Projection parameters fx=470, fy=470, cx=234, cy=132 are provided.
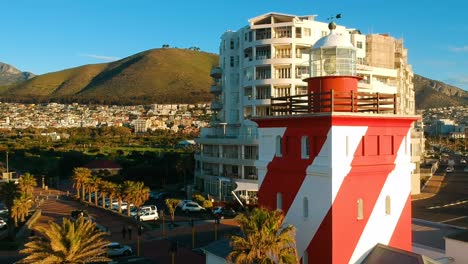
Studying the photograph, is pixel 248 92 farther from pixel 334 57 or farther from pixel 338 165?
pixel 338 165

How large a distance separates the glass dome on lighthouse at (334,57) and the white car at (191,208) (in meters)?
34.8

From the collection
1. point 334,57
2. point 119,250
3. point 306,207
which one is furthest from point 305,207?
point 119,250

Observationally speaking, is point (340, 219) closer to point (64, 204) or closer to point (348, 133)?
point (348, 133)

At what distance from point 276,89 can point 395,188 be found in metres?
42.6

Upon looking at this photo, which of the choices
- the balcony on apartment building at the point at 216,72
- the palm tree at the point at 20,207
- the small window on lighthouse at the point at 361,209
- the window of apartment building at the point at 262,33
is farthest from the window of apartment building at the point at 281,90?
the small window on lighthouse at the point at 361,209

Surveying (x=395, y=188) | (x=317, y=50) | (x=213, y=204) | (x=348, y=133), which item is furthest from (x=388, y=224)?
(x=213, y=204)

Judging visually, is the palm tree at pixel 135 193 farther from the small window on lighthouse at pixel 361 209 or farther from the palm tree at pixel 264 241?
the small window on lighthouse at pixel 361 209

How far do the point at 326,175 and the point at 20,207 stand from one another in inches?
1298

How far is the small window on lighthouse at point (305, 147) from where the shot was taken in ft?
42.3

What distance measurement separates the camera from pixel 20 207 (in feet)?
125

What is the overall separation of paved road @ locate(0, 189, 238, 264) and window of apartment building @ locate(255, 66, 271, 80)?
20.6m

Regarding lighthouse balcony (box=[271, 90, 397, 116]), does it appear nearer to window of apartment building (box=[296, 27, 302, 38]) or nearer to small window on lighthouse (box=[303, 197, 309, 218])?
small window on lighthouse (box=[303, 197, 309, 218])

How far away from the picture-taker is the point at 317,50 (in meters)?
13.7

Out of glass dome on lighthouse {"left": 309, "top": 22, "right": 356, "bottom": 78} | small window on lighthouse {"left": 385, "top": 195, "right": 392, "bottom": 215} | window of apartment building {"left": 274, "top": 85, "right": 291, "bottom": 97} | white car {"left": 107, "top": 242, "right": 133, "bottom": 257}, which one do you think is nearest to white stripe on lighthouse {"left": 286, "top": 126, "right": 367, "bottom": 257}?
glass dome on lighthouse {"left": 309, "top": 22, "right": 356, "bottom": 78}
